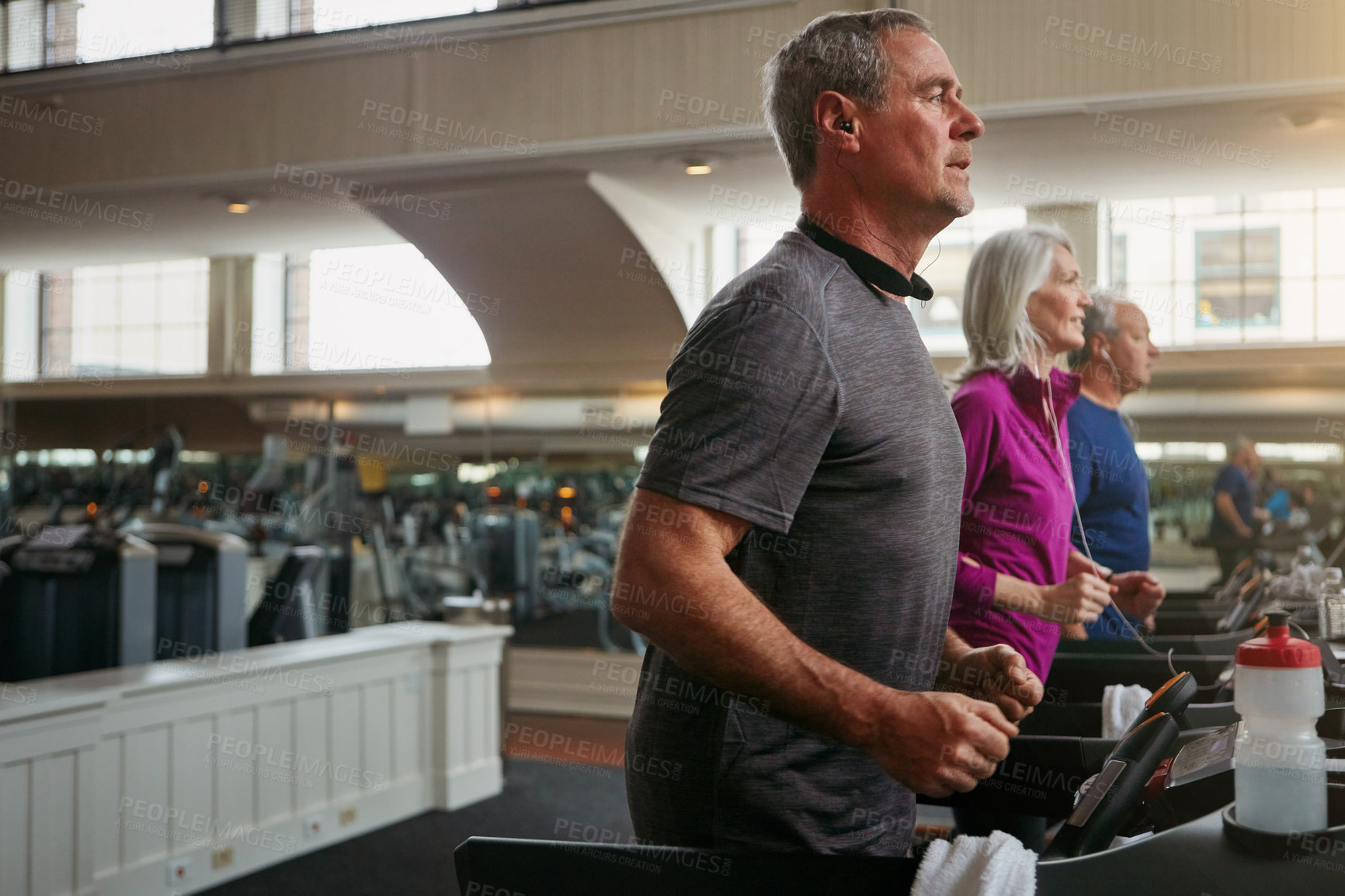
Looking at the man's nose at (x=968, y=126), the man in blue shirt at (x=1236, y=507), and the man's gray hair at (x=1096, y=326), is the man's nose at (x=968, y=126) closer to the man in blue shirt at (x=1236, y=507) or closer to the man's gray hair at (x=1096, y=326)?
the man's gray hair at (x=1096, y=326)

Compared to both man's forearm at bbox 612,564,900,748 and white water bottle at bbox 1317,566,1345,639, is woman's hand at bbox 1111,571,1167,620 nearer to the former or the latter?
white water bottle at bbox 1317,566,1345,639

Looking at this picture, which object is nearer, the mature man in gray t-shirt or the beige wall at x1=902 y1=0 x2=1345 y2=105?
the mature man in gray t-shirt

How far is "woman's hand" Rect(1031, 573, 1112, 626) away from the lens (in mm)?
1905

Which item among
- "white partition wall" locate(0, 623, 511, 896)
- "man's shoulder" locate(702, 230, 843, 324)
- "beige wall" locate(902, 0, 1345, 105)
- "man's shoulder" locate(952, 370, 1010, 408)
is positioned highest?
"beige wall" locate(902, 0, 1345, 105)

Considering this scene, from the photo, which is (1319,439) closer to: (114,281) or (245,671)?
(245,671)

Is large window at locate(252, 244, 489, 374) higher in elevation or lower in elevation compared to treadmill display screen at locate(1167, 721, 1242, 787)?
higher

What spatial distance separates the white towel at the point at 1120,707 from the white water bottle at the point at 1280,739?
837 millimetres

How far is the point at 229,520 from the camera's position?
851cm

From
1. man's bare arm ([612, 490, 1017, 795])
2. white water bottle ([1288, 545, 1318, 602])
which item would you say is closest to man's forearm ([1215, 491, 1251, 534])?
white water bottle ([1288, 545, 1318, 602])

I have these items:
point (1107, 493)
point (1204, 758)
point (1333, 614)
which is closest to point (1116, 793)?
point (1204, 758)

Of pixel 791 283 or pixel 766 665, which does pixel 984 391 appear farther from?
pixel 766 665

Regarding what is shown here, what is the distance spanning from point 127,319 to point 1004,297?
28.9 feet

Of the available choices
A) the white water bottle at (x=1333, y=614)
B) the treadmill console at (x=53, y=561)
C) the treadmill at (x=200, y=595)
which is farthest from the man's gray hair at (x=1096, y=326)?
the treadmill console at (x=53, y=561)

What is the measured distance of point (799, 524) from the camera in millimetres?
1128
